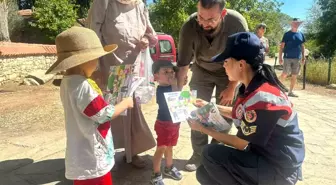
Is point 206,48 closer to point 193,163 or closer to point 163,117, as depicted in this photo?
point 163,117

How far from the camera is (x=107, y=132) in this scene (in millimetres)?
2270

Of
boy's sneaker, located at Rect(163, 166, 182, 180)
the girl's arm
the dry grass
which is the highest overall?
the girl's arm

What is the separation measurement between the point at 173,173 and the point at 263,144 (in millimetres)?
1338

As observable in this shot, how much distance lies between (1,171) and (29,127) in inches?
67.3

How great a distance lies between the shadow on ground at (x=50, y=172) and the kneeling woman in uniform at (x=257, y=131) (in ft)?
3.79

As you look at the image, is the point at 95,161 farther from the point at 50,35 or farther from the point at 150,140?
the point at 50,35

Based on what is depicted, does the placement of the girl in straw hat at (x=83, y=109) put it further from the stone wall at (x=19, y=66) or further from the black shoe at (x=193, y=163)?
the stone wall at (x=19, y=66)

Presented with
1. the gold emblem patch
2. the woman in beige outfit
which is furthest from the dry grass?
the gold emblem patch

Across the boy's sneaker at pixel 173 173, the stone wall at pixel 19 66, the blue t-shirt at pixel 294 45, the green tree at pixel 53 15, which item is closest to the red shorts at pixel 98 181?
the boy's sneaker at pixel 173 173

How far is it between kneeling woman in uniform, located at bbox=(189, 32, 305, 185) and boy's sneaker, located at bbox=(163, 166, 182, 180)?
0.90 metres

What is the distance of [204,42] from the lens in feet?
10.3

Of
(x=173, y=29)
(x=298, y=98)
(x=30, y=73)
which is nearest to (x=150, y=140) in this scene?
(x=298, y=98)

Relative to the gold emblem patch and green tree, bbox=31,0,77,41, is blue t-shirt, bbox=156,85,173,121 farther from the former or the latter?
green tree, bbox=31,0,77,41

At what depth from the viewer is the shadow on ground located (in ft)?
10.2
